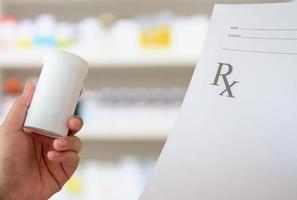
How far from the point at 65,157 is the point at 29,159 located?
0.07 metres

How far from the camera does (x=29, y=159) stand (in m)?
0.69

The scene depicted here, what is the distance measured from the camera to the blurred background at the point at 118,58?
1675 mm

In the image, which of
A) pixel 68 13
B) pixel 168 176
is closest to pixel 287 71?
pixel 168 176

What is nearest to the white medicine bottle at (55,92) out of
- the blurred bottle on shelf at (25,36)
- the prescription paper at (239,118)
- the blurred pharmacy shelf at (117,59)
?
the prescription paper at (239,118)

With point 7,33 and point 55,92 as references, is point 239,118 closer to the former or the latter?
point 55,92

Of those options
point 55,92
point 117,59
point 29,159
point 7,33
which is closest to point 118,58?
point 117,59

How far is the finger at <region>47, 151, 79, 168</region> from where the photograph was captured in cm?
66

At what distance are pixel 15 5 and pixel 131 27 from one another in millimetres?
614

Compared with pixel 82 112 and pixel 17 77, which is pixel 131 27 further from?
pixel 17 77

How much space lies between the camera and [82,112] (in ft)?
5.76

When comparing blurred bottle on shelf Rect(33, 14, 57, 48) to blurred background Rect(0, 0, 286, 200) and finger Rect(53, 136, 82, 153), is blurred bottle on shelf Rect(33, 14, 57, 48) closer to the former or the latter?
blurred background Rect(0, 0, 286, 200)

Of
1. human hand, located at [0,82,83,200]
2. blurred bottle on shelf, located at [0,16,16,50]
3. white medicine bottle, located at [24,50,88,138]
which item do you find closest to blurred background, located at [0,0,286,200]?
blurred bottle on shelf, located at [0,16,16,50]

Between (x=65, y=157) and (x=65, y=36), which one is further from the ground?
(x=65, y=157)

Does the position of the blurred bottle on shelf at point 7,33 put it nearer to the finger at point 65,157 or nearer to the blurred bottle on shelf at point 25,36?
the blurred bottle on shelf at point 25,36
